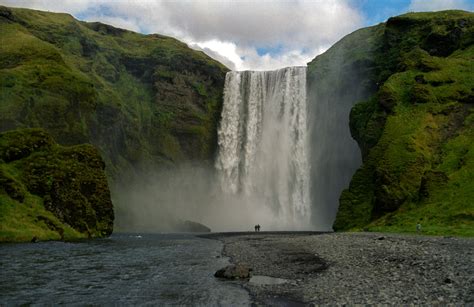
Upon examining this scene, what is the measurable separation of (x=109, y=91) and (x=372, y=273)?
102m

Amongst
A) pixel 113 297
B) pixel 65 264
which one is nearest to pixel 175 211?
pixel 65 264

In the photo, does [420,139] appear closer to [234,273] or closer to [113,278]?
[234,273]

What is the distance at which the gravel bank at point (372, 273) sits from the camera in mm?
17234

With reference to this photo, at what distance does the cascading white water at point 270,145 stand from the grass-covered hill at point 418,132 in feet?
65.5

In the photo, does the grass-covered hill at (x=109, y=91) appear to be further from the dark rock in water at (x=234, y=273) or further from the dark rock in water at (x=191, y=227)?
the dark rock in water at (x=234, y=273)

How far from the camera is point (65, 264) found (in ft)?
102

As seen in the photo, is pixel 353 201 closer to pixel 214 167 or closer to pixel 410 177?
pixel 410 177

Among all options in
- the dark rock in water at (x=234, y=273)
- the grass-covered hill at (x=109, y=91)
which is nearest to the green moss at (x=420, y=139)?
the dark rock in water at (x=234, y=273)

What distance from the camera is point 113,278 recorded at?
84.4 ft

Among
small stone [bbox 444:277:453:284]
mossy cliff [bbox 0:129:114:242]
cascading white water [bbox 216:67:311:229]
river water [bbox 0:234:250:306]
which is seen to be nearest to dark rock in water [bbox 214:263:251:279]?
river water [bbox 0:234:250:306]

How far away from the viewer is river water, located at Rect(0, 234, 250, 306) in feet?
65.9

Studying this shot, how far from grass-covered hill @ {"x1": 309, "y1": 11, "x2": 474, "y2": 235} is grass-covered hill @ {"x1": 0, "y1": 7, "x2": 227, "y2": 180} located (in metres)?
48.3

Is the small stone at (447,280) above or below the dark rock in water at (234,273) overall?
above

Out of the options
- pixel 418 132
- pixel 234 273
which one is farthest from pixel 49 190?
pixel 418 132
